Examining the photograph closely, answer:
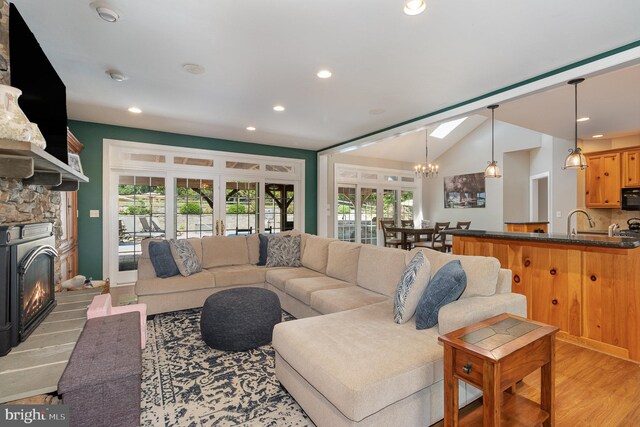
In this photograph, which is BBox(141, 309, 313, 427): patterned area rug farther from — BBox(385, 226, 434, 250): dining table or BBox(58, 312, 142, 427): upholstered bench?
BBox(385, 226, 434, 250): dining table

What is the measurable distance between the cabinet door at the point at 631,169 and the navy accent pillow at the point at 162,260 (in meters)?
7.32

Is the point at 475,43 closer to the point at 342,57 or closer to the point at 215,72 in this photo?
the point at 342,57

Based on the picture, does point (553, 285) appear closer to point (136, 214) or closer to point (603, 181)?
point (603, 181)

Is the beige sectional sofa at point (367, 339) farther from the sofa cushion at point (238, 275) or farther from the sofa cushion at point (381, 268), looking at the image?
the sofa cushion at point (238, 275)

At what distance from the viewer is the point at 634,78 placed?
3.10 metres

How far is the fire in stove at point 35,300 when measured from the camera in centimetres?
211

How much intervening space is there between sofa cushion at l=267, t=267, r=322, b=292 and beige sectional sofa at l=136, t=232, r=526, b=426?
0.16 metres

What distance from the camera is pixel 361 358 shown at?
161cm

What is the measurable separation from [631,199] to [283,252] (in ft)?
19.2

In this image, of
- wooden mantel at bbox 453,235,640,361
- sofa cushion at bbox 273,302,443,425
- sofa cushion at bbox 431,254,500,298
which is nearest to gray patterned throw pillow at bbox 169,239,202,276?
sofa cushion at bbox 273,302,443,425

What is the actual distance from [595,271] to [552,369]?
5.29 feet

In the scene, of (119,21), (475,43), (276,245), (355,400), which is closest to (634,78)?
(475,43)

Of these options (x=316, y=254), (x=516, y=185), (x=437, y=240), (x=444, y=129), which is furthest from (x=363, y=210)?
(x=316, y=254)

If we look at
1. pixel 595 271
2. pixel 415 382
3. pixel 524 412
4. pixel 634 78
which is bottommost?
pixel 524 412
